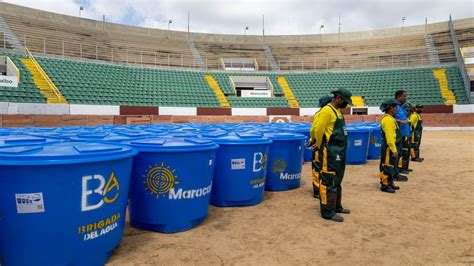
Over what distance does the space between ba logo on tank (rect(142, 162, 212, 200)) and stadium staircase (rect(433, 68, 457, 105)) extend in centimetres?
2910

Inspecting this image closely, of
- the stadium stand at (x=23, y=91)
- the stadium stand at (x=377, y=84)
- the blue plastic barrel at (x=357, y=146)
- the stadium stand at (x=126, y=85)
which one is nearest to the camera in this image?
the blue plastic barrel at (x=357, y=146)

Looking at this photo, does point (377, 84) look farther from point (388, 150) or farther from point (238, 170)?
point (238, 170)

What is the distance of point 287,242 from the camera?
3805 mm

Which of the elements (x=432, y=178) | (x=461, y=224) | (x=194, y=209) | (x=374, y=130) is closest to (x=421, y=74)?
(x=374, y=130)

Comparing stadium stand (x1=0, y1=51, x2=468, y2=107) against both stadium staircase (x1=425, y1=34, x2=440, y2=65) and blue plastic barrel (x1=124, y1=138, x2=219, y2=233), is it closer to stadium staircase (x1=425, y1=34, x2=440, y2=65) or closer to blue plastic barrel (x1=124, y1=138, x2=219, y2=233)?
stadium staircase (x1=425, y1=34, x2=440, y2=65)

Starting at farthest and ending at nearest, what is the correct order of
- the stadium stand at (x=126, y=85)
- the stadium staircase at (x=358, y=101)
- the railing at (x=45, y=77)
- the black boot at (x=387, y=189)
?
the stadium staircase at (x=358, y=101), the stadium stand at (x=126, y=85), the railing at (x=45, y=77), the black boot at (x=387, y=189)

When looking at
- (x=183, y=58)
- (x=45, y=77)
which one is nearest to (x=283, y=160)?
(x=45, y=77)

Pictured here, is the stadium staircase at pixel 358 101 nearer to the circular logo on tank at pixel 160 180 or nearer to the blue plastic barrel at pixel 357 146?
the blue plastic barrel at pixel 357 146

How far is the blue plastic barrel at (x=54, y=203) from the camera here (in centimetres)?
268

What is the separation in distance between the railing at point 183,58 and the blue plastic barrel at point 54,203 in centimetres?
2712

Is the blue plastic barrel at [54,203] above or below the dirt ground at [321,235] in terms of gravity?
above

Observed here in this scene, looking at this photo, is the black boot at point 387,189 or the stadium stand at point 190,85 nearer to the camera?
the black boot at point 387,189

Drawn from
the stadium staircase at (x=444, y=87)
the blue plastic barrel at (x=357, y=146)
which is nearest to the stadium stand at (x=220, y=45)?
the stadium staircase at (x=444, y=87)

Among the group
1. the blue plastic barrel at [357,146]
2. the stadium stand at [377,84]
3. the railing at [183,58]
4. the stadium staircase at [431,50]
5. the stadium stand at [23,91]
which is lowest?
the blue plastic barrel at [357,146]
